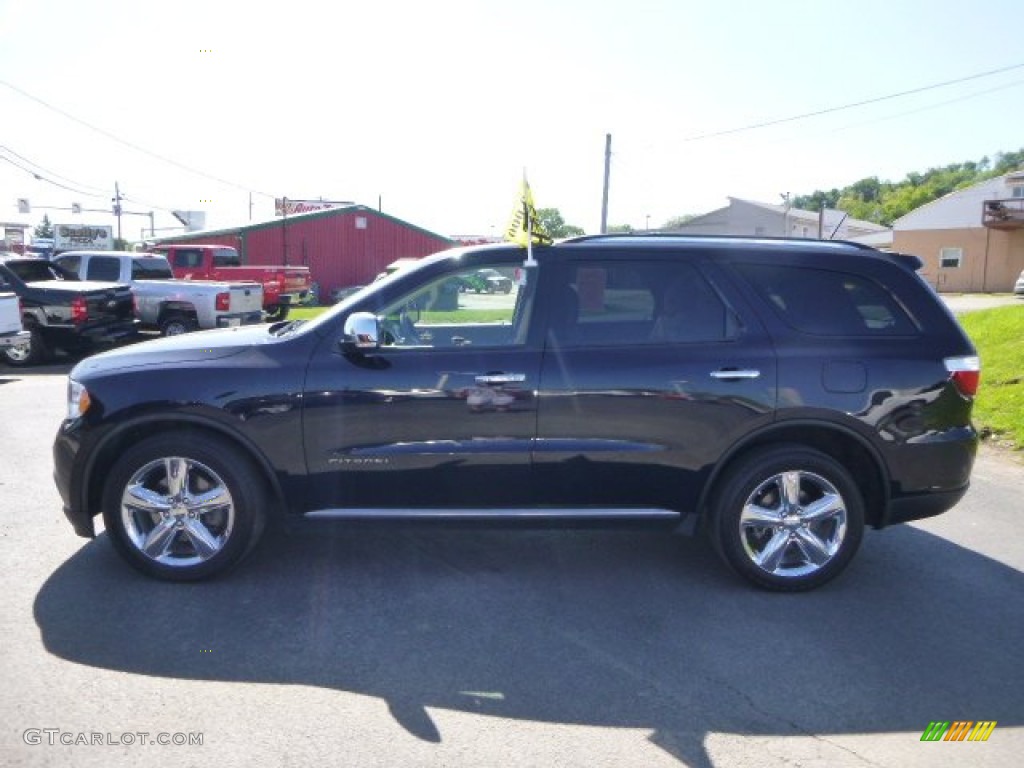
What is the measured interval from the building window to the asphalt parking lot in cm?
4635

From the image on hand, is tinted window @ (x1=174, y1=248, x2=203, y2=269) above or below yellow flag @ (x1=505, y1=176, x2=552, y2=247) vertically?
above

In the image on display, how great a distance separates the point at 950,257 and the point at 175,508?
49.8 metres

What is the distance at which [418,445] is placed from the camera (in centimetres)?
422

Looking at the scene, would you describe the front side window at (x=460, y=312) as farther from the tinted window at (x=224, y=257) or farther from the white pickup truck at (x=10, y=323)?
the tinted window at (x=224, y=257)

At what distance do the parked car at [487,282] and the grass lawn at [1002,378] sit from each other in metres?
5.89

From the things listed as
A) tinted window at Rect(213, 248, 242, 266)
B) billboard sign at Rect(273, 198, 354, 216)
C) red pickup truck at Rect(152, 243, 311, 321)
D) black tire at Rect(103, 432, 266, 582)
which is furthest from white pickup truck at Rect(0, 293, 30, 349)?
billboard sign at Rect(273, 198, 354, 216)

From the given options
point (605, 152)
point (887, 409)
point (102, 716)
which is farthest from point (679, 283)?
point (605, 152)

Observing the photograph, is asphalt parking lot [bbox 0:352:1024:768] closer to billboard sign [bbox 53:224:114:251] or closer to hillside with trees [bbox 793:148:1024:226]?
billboard sign [bbox 53:224:114:251]

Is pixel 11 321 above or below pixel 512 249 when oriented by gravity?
below

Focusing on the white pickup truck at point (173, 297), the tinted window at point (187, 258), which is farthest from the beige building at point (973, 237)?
the white pickup truck at point (173, 297)

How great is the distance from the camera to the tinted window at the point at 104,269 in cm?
1659

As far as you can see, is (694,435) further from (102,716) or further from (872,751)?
(102,716)

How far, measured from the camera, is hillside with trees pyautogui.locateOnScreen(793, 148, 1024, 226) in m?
94.8

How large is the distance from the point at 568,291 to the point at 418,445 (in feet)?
3.74
